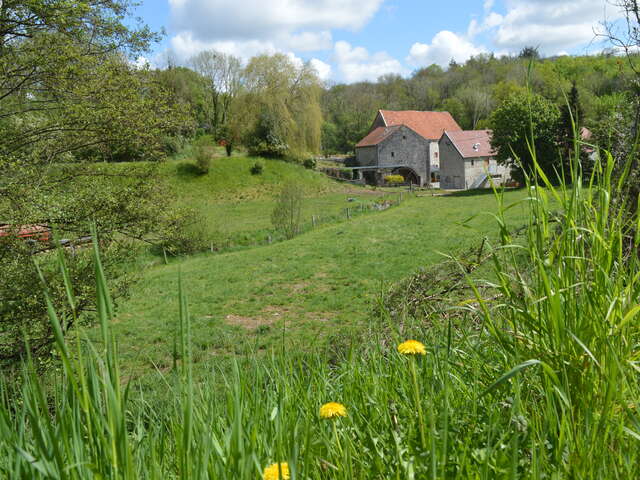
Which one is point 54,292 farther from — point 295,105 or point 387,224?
point 295,105

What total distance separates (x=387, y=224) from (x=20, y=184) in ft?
65.0

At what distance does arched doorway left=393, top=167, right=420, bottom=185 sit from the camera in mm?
57094

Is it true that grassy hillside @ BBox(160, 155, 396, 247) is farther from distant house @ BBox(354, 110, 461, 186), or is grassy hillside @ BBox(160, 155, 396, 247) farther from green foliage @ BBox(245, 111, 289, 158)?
distant house @ BBox(354, 110, 461, 186)

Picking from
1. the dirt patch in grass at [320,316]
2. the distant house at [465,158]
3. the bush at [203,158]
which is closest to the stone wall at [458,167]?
the distant house at [465,158]

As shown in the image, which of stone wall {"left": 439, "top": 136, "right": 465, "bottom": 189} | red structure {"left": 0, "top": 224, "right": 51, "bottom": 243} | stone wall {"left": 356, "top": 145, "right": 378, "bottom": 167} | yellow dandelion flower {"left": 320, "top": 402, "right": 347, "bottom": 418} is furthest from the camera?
stone wall {"left": 356, "top": 145, "right": 378, "bottom": 167}

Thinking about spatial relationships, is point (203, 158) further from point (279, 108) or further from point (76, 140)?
point (76, 140)

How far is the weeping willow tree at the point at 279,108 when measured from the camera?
4841 centimetres

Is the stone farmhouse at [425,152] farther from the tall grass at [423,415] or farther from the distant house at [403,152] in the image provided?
the tall grass at [423,415]

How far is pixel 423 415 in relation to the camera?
147 centimetres

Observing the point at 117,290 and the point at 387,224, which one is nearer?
the point at 117,290

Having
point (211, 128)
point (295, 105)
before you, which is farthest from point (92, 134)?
point (211, 128)

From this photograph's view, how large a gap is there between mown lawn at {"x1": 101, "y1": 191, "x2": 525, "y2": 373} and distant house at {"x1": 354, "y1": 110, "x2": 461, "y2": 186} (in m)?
31.2

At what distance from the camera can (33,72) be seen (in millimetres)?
8023

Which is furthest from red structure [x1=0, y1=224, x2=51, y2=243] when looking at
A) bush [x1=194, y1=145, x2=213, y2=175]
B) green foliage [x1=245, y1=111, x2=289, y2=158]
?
green foliage [x1=245, y1=111, x2=289, y2=158]
